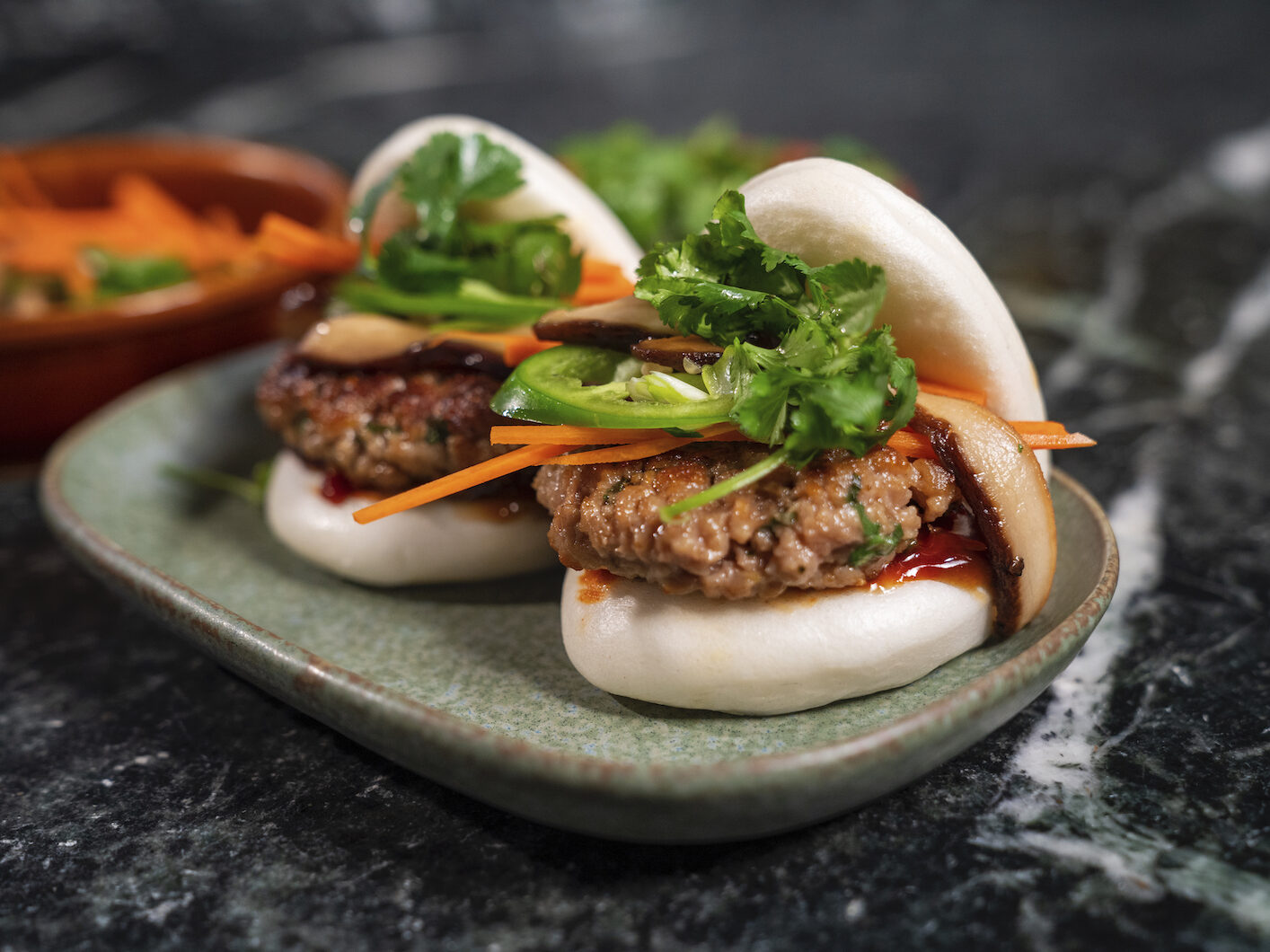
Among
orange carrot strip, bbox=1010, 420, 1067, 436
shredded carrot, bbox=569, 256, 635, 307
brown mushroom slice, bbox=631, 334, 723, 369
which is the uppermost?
shredded carrot, bbox=569, 256, 635, 307

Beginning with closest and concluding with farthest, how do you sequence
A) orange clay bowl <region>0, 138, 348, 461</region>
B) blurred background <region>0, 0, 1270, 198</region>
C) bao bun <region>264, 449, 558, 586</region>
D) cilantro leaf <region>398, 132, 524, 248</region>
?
bao bun <region>264, 449, 558, 586</region>
cilantro leaf <region>398, 132, 524, 248</region>
orange clay bowl <region>0, 138, 348, 461</region>
blurred background <region>0, 0, 1270, 198</region>

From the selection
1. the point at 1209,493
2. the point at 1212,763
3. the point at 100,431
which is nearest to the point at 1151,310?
the point at 1209,493

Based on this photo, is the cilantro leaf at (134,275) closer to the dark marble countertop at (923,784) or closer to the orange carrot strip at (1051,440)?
the dark marble countertop at (923,784)

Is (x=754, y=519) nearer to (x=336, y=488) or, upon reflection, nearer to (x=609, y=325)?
(x=609, y=325)

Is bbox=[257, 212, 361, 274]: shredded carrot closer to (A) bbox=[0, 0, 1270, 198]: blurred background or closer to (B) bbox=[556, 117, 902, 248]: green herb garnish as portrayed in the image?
(B) bbox=[556, 117, 902, 248]: green herb garnish

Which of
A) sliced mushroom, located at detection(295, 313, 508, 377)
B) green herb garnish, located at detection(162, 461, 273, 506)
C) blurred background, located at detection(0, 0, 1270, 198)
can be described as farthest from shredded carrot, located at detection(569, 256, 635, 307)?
blurred background, located at detection(0, 0, 1270, 198)

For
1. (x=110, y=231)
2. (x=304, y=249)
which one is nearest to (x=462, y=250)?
(x=304, y=249)
